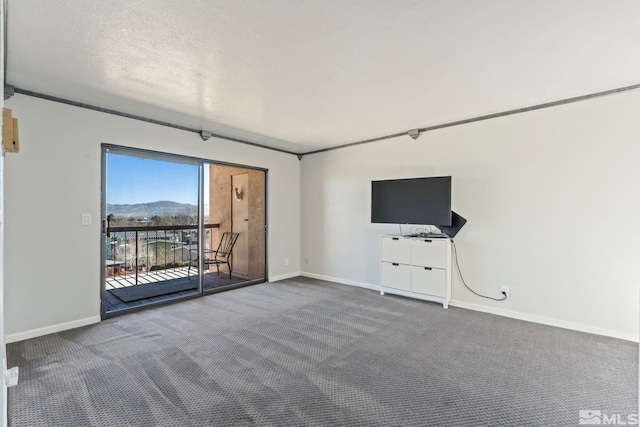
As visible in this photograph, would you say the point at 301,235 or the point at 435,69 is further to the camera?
the point at 301,235

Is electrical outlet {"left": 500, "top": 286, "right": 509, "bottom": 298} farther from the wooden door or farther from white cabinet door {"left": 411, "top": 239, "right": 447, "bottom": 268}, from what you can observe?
the wooden door

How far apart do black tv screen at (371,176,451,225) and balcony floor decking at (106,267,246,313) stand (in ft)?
9.00

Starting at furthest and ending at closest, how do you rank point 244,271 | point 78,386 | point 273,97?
point 244,271
point 273,97
point 78,386

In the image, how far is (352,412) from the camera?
6.59ft

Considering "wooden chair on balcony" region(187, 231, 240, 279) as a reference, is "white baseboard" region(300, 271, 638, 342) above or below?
below

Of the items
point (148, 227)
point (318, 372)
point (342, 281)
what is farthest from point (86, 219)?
point (342, 281)

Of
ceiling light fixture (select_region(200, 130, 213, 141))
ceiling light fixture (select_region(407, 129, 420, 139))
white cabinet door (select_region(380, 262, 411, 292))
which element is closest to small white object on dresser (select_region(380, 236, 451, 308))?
white cabinet door (select_region(380, 262, 411, 292))

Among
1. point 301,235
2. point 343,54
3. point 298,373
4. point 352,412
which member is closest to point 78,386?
point 298,373

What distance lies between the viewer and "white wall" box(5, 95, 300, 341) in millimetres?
3023

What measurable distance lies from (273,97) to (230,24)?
1216mm

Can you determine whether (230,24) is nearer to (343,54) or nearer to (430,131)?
(343,54)

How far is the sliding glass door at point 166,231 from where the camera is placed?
387cm

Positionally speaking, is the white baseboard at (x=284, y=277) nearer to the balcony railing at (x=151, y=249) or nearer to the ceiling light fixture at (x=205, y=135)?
the balcony railing at (x=151, y=249)

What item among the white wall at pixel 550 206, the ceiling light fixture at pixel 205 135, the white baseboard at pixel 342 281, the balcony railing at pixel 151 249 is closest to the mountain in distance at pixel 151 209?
the balcony railing at pixel 151 249
